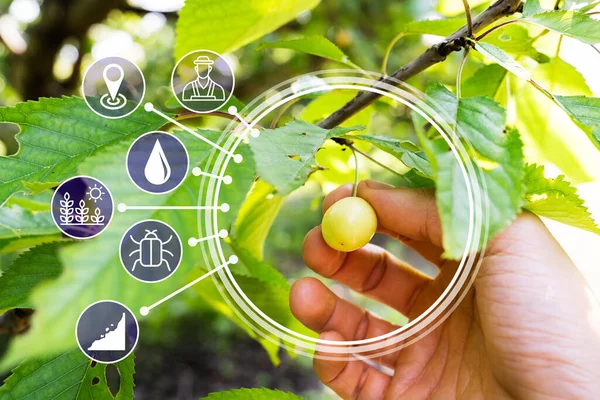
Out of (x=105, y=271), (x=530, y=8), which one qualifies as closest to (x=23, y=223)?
(x=105, y=271)

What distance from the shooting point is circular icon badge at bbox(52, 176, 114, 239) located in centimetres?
49

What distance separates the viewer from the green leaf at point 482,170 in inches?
14.9

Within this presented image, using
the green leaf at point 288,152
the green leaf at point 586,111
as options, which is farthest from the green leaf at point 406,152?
the green leaf at point 586,111

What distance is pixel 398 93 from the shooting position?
667 millimetres

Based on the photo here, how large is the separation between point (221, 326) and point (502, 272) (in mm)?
2566

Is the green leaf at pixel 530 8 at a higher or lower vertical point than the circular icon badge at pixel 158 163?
higher

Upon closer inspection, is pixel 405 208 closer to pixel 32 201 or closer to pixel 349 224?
pixel 349 224

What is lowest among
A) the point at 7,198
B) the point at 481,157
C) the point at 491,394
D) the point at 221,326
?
the point at 221,326

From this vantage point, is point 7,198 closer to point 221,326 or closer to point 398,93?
point 398,93

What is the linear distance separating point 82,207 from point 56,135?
0.34ft

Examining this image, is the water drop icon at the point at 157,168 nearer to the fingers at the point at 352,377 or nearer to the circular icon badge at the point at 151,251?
the circular icon badge at the point at 151,251

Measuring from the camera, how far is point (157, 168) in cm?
49

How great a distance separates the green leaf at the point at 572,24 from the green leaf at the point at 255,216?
42 centimetres

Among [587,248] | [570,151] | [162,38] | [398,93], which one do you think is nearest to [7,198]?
[398,93]
